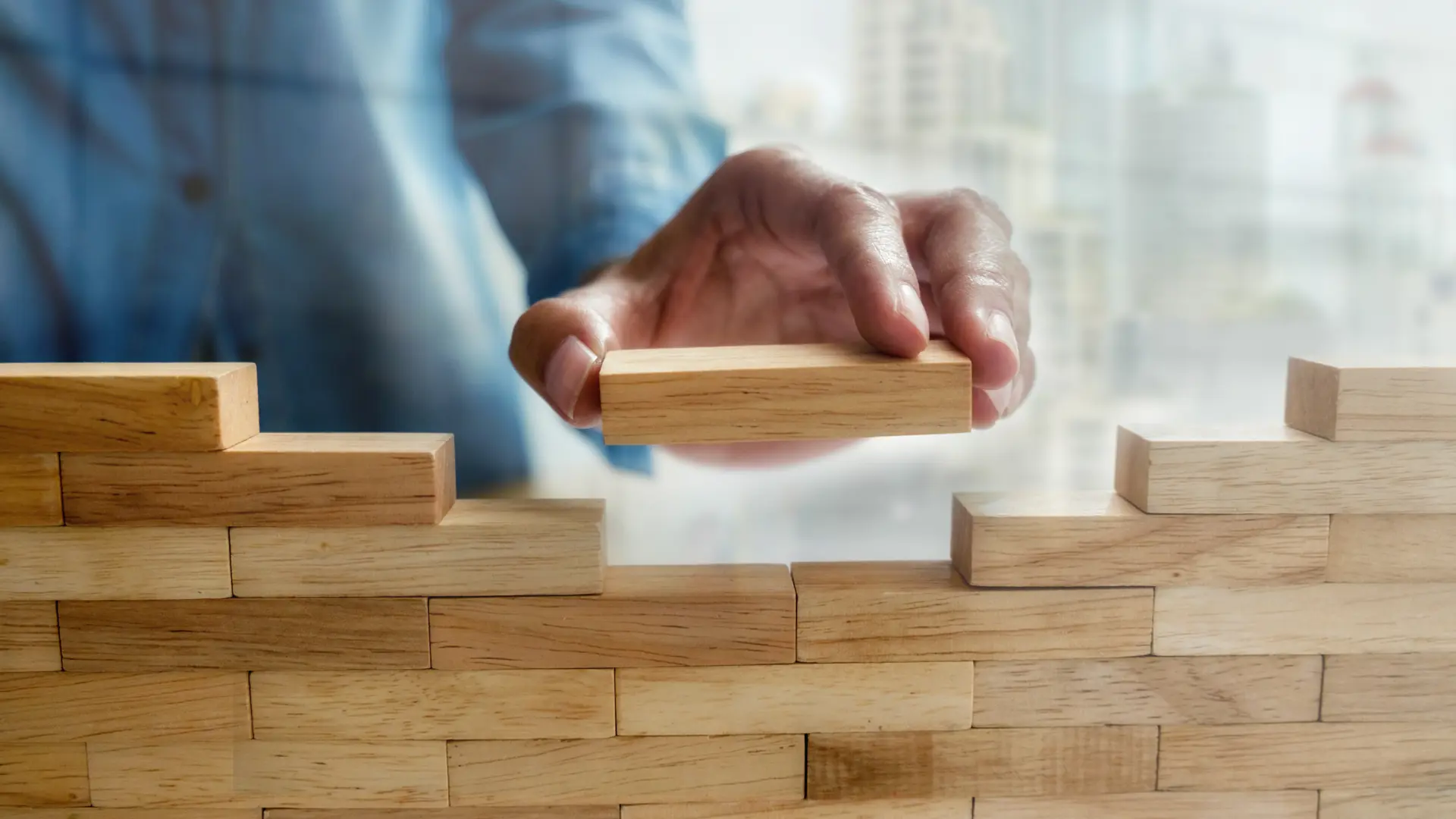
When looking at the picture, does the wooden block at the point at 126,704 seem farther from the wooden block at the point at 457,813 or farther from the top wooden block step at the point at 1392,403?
the top wooden block step at the point at 1392,403

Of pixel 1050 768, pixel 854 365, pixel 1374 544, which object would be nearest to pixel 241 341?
pixel 854 365

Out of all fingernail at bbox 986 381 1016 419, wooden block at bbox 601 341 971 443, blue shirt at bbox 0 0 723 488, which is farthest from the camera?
blue shirt at bbox 0 0 723 488

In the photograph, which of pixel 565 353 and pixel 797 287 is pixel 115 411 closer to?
pixel 565 353

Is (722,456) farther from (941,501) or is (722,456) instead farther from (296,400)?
(296,400)

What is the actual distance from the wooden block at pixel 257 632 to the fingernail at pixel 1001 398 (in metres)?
0.34

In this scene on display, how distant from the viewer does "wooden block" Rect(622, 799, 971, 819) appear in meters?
0.50

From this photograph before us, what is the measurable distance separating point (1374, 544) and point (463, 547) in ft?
1.59

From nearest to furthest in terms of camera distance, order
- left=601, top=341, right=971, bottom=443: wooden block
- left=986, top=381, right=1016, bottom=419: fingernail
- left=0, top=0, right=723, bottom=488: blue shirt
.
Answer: left=601, top=341, right=971, bottom=443: wooden block → left=986, top=381, right=1016, bottom=419: fingernail → left=0, top=0, right=723, bottom=488: blue shirt

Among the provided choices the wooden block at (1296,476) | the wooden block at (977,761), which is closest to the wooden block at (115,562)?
the wooden block at (977,761)

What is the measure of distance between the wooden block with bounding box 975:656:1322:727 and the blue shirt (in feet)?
1.45

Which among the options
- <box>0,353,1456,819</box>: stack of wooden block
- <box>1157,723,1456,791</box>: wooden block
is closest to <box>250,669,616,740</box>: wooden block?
<box>0,353,1456,819</box>: stack of wooden block

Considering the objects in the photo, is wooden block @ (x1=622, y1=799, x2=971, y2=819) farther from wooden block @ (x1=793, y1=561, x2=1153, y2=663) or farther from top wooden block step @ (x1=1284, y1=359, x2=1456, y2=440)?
top wooden block step @ (x1=1284, y1=359, x2=1456, y2=440)

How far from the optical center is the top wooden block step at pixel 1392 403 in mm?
479

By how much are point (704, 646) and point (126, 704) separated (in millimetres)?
309
